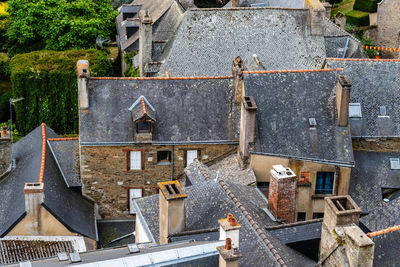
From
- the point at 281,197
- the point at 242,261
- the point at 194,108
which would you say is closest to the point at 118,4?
the point at 194,108

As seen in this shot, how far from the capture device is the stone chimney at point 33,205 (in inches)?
1108

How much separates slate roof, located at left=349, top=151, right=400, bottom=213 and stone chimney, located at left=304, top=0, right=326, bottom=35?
11289mm

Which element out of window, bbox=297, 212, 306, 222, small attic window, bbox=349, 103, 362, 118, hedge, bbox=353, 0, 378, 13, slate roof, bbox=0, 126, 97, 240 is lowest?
window, bbox=297, 212, 306, 222

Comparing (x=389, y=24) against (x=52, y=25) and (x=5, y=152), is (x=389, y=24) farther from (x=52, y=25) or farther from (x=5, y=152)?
(x=5, y=152)

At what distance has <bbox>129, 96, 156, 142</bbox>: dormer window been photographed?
3216 cm

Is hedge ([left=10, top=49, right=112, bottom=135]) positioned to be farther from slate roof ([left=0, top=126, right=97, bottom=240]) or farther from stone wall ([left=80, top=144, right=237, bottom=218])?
stone wall ([left=80, top=144, right=237, bottom=218])

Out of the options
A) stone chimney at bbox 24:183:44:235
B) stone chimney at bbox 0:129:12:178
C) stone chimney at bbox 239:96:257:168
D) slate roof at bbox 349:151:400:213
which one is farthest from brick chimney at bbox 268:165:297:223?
stone chimney at bbox 0:129:12:178

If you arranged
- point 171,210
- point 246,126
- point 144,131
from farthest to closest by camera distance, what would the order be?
A: point 144,131 → point 246,126 → point 171,210

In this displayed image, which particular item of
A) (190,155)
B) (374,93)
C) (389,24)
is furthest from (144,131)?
(389,24)

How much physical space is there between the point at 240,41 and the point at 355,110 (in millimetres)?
10454

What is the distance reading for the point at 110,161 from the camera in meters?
32.7

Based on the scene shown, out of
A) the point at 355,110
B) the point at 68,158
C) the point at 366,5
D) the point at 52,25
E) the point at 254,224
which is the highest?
the point at 366,5

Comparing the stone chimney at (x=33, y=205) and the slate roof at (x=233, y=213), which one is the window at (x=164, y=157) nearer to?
the stone chimney at (x=33, y=205)

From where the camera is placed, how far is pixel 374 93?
33.4 m
